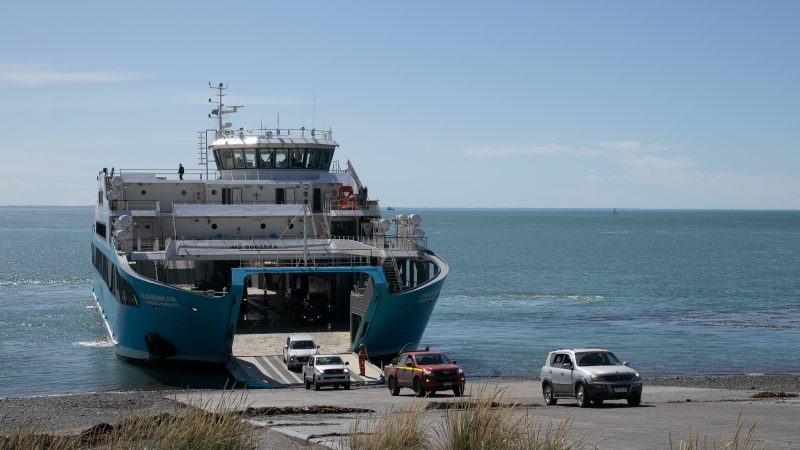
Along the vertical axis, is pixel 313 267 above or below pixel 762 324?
above

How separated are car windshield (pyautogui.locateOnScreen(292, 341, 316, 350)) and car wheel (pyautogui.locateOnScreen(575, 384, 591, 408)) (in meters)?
12.3

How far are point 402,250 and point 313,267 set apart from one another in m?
4.51

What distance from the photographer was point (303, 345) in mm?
33656

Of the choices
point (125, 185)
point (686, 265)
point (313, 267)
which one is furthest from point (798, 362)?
point (686, 265)

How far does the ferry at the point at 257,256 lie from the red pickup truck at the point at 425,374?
555 centimetres

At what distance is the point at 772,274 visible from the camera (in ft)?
311

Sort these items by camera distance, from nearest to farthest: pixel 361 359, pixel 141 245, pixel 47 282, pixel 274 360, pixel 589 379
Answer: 1. pixel 589 379
2. pixel 361 359
3. pixel 274 360
4. pixel 141 245
5. pixel 47 282

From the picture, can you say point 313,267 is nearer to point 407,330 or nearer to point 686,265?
point 407,330

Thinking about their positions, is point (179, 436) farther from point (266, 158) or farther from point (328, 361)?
point (266, 158)

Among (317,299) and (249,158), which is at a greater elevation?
(249,158)

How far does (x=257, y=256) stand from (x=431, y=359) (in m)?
12.0

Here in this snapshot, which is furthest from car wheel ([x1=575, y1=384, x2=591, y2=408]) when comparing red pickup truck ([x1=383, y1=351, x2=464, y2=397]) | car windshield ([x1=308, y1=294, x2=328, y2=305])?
car windshield ([x1=308, y1=294, x2=328, y2=305])

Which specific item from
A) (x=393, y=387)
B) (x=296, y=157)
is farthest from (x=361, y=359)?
(x=296, y=157)

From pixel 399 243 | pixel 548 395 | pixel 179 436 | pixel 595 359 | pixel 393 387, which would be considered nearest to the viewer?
pixel 179 436
